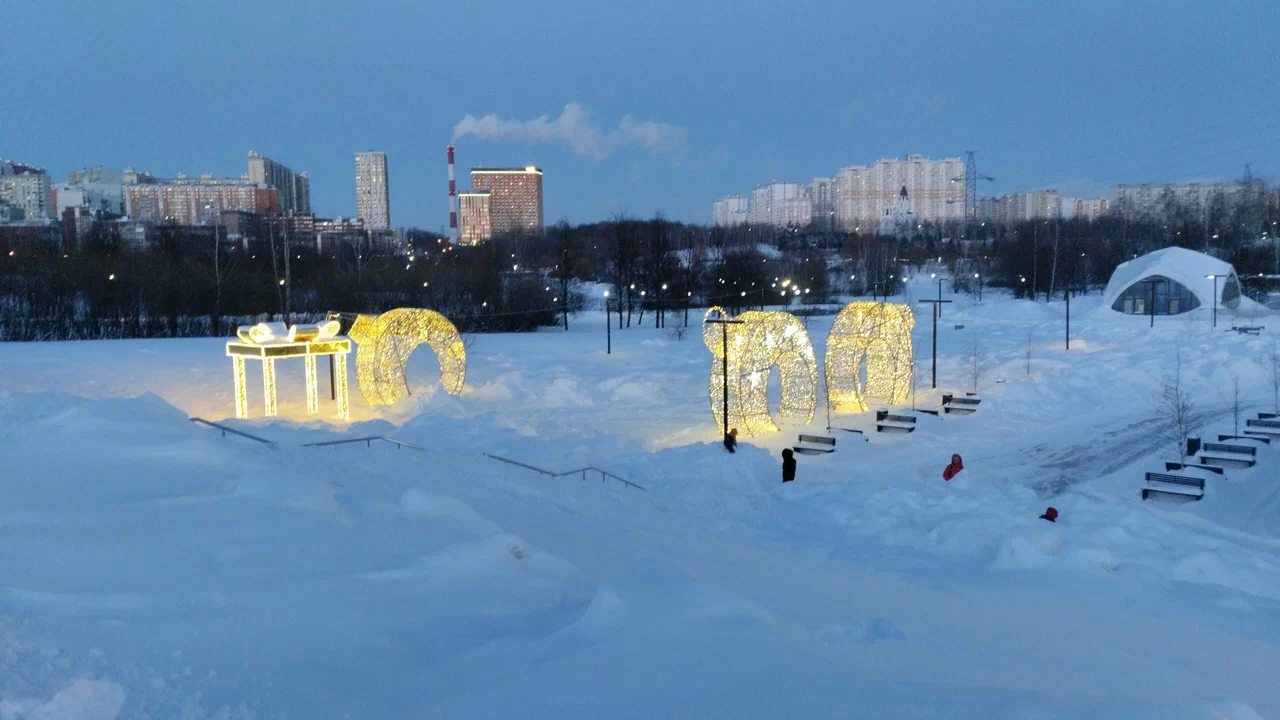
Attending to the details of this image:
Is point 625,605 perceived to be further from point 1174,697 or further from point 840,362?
point 840,362

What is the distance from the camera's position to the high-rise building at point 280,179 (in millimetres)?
121188

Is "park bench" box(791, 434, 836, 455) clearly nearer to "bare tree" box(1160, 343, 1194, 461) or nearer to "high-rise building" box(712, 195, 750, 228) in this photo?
"bare tree" box(1160, 343, 1194, 461)

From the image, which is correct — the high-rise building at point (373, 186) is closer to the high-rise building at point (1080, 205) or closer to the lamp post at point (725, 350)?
the high-rise building at point (1080, 205)

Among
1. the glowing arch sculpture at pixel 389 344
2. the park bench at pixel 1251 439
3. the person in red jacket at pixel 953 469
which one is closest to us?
the person in red jacket at pixel 953 469

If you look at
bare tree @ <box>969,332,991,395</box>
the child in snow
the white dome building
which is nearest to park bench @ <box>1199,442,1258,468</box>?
bare tree @ <box>969,332,991,395</box>

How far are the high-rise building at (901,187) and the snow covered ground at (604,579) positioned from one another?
377ft

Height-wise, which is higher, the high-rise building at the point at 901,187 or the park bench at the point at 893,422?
the high-rise building at the point at 901,187

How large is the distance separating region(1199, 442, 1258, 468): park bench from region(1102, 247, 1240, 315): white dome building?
1230 inches

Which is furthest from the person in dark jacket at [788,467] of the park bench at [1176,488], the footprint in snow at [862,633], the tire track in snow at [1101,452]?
the footprint in snow at [862,633]

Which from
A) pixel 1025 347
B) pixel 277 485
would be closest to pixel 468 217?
pixel 1025 347

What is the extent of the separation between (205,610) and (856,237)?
96266 millimetres

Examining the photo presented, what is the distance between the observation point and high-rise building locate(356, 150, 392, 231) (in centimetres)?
16912

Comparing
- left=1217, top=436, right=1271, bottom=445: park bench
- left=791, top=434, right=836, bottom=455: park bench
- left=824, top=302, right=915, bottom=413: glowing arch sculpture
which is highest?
left=824, top=302, right=915, bottom=413: glowing arch sculpture

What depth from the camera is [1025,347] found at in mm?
34469
